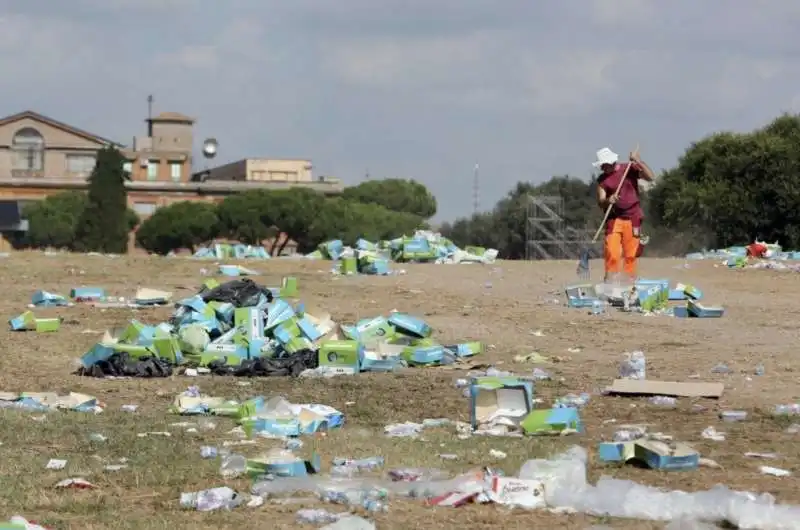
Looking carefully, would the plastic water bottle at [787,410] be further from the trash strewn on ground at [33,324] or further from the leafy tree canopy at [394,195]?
the leafy tree canopy at [394,195]

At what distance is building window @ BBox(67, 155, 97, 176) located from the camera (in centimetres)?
8504

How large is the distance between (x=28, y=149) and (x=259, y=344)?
77.9m

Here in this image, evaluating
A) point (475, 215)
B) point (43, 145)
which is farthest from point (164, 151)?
point (475, 215)

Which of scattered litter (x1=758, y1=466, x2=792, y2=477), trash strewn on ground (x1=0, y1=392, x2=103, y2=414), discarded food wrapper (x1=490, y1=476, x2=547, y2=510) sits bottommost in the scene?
trash strewn on ground (x1=0, y1=392, x2=103, y2=414)

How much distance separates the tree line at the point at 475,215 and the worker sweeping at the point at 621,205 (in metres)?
21.3

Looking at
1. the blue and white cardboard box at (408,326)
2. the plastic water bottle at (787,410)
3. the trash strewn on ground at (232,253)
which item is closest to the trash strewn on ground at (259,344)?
the blue and white cardboard box at (408,326)

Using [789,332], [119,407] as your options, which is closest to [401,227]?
[789,332]

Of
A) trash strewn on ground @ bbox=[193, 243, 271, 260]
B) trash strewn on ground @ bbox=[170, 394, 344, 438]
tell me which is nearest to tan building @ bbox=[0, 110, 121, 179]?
trash strewn on ground @ bbox=[193, 243, 271, 260]

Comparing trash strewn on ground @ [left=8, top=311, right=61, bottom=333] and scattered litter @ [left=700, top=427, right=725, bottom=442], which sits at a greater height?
trash strewn on ground @ [left=8, top=311, right=61, bottom=333]

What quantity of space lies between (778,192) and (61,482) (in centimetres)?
3330

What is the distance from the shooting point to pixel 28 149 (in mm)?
85750

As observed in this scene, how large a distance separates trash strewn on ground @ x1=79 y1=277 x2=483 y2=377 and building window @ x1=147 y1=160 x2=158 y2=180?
75.6 metres

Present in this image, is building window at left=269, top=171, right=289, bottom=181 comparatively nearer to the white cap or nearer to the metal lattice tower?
the metal lattice tower

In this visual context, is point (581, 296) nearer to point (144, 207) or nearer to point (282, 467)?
point (282, 467)
